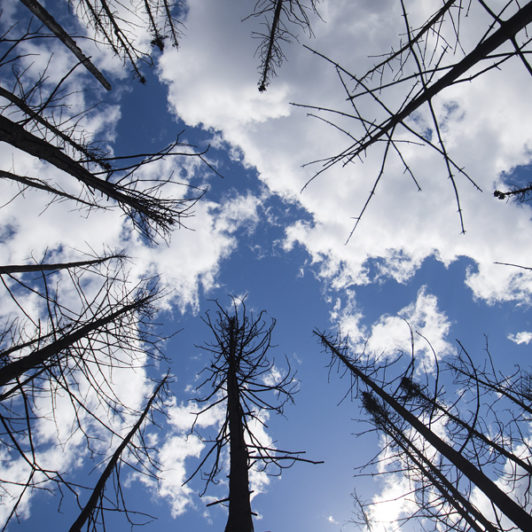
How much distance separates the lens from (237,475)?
299cm

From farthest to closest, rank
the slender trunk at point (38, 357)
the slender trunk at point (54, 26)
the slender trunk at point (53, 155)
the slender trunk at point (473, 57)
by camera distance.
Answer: the slender trunk at point (54, 26)
the slender trunk at point (38, 357)
the slender trunk at point (53, 155)
the slender trunk at point (473, 57)

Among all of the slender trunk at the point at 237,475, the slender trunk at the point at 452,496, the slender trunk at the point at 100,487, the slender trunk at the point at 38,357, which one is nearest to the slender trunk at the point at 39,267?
the slender trunk at the point at 38,357

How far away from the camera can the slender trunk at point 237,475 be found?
2596 millimetres

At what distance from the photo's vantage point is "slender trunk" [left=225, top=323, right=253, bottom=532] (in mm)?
2596

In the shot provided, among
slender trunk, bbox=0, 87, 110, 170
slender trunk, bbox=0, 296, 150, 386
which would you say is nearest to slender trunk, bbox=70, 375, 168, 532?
slender trunk, bbox=0, 296, 150, 386

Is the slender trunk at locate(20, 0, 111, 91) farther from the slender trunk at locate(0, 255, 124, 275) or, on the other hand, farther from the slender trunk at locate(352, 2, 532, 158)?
the slender trunk at locate(352, 2, 532, 158)

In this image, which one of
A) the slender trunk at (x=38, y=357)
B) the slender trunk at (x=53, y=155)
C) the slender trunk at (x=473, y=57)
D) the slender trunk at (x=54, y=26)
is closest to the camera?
the slender trunk at (x=473, y=57)

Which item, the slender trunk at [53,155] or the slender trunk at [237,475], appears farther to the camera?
the slender trunk at [237,475]

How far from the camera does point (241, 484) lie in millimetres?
2914

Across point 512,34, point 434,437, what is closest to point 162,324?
point 434,437

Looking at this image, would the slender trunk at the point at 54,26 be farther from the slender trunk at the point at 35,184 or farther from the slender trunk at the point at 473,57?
the slender trunk at the point at 473,57

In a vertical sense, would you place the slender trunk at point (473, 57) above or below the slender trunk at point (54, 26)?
below

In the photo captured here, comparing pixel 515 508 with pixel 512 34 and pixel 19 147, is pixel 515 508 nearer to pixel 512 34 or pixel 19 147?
pixel 512 34

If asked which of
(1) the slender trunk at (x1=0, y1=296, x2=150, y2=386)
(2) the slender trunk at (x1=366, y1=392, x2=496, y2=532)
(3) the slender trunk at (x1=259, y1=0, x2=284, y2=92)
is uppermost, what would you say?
(3) the slender trunk at (x1=259, y1=0, x2=284, y2=92)
